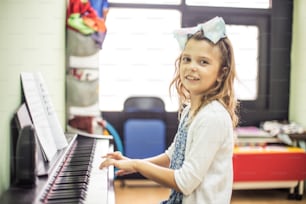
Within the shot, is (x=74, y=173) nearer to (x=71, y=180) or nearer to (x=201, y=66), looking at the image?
(x=71, y=180)

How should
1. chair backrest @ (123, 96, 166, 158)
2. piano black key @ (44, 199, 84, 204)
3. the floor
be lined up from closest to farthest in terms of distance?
piano black key @ (44, 199, 84, 204), the floor, chair backrest @ (123, 96, 166, 158)

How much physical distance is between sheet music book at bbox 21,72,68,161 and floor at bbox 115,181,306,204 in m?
1.53

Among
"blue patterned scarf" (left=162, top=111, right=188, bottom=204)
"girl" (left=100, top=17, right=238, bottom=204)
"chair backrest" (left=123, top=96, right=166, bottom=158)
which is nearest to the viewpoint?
"girl" (left=100, top=17, right=238, bottom=204)

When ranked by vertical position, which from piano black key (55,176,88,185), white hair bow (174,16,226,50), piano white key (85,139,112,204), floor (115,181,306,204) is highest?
white hair bow (174,16,226,50)

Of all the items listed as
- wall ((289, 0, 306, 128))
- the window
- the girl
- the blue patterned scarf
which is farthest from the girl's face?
wall ((289, 0, 306, 128))

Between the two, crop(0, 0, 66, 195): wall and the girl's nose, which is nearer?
crop(0, 0, 66, 195): wall

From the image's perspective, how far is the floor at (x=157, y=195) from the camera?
124 inches

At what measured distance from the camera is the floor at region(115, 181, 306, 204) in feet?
10.3

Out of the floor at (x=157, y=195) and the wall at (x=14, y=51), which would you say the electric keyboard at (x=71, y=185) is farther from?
the floor at (x=157, y=195)

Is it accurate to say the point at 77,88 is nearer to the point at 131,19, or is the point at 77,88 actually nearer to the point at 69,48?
the point at 69,48

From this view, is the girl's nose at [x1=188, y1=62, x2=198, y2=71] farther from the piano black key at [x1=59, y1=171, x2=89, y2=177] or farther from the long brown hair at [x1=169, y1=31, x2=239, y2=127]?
the piano black key at [x1=59, y1=171, x2=89, y2=177]

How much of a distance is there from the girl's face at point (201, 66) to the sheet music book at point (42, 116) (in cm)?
57

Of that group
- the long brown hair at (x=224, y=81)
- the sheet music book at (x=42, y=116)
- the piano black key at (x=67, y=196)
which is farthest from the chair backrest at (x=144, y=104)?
the piano black key at (x=67, y=196)

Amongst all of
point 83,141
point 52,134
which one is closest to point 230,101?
point 52,134
